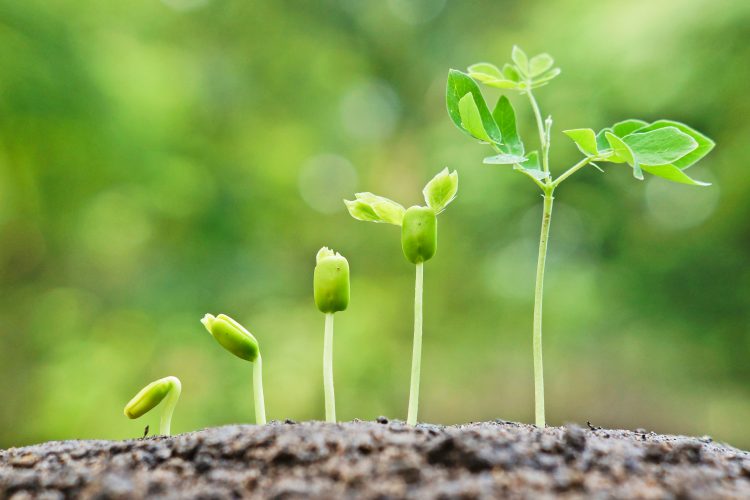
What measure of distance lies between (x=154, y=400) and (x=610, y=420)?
3.55 m

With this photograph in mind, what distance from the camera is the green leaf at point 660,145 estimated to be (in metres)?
0.68

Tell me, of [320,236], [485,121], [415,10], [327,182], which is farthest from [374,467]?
[415,10]

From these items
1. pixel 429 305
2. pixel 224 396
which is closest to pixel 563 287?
pixel 429 305

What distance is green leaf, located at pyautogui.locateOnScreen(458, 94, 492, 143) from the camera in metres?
0.70

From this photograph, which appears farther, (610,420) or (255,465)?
(610,420)

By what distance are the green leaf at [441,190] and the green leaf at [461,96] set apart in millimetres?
60

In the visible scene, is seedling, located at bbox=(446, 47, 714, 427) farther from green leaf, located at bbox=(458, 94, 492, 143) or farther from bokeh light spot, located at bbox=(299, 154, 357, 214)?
bokeh light spot, located at bbox=(299, 154, 357, 214)

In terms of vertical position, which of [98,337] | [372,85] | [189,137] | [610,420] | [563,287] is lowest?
[610,420]

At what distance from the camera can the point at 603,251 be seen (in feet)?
12.2

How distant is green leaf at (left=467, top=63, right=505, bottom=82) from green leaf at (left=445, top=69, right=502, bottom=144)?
0.20ft

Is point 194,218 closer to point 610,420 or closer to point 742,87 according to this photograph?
point 610,420

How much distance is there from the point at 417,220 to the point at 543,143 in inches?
7.4

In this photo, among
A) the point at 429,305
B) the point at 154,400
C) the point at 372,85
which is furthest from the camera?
the point at 372,85

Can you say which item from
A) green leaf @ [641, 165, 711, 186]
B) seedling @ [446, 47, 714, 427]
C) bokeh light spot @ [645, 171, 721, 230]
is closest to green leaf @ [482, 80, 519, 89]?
seedling @ [446, 47, 714, 427]
